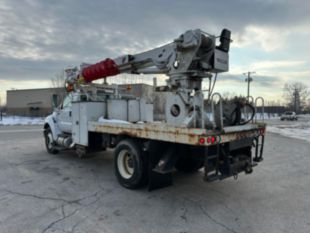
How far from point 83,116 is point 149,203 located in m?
3.06

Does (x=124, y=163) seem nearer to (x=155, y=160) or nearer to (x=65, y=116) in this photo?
(x=155, y=160)

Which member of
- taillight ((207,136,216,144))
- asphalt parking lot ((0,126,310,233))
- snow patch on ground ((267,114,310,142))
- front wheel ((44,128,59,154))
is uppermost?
taillight ((207,136,216,144))

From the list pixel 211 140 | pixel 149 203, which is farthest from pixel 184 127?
pixel 149 203

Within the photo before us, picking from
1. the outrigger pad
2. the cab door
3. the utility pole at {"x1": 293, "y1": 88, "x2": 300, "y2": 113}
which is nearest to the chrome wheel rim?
the outrigger pad

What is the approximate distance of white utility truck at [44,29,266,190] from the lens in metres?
3.91

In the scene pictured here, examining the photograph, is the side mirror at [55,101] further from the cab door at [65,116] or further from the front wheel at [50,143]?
the front wheel at [50,143]

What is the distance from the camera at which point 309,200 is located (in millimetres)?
4305

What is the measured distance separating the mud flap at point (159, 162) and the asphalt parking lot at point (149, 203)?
24 centimetres

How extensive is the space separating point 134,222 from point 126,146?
1.72 meters

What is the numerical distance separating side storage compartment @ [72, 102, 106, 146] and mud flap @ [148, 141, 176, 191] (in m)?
2.36

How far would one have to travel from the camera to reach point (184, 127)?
3783 mm

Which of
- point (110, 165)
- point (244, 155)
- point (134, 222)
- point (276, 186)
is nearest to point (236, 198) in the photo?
point (244, 155)

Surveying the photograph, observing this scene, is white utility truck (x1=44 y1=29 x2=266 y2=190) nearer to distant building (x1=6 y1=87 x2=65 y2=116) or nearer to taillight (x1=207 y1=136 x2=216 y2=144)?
taillight (x1=207 y1=136 x2=216 y2=144)

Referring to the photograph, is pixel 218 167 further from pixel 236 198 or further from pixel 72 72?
pixel 72 72
